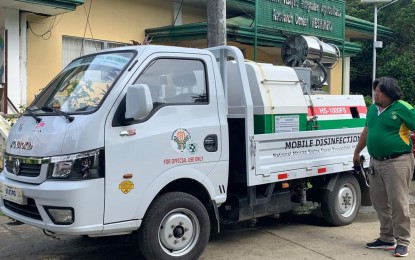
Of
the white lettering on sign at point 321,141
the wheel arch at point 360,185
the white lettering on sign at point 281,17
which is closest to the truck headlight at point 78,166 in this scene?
the white lettering on sign at point 321,141

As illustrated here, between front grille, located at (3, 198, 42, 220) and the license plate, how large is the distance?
0.08 m

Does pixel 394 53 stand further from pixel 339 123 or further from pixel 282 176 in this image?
pixel 282 176

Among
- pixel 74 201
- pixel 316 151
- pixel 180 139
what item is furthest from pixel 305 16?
pixel 74 201

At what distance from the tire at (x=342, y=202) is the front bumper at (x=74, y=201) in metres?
3.55

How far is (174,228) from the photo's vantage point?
489 cm

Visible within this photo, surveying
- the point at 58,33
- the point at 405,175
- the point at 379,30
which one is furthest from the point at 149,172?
the point at 379,30

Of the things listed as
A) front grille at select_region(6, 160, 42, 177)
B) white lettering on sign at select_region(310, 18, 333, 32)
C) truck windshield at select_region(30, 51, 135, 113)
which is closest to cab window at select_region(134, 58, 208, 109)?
truck windshield at select_region(30, 51, 135, 113)

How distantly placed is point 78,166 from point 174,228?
118cm

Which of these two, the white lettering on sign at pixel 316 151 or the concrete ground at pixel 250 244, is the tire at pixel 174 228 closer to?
the concrete ground at pixel 250 244

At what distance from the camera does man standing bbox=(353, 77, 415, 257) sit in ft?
18.3

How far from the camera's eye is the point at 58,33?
40.4 feet

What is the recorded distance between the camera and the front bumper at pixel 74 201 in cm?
425

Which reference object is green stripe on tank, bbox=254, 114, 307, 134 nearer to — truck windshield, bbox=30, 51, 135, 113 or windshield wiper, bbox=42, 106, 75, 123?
truck windshield, bbox=30, 51, 135, 113

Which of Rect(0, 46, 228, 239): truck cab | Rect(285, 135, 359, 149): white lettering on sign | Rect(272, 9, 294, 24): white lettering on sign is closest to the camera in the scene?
Rect(0, 46, 228, 239): truck cab
